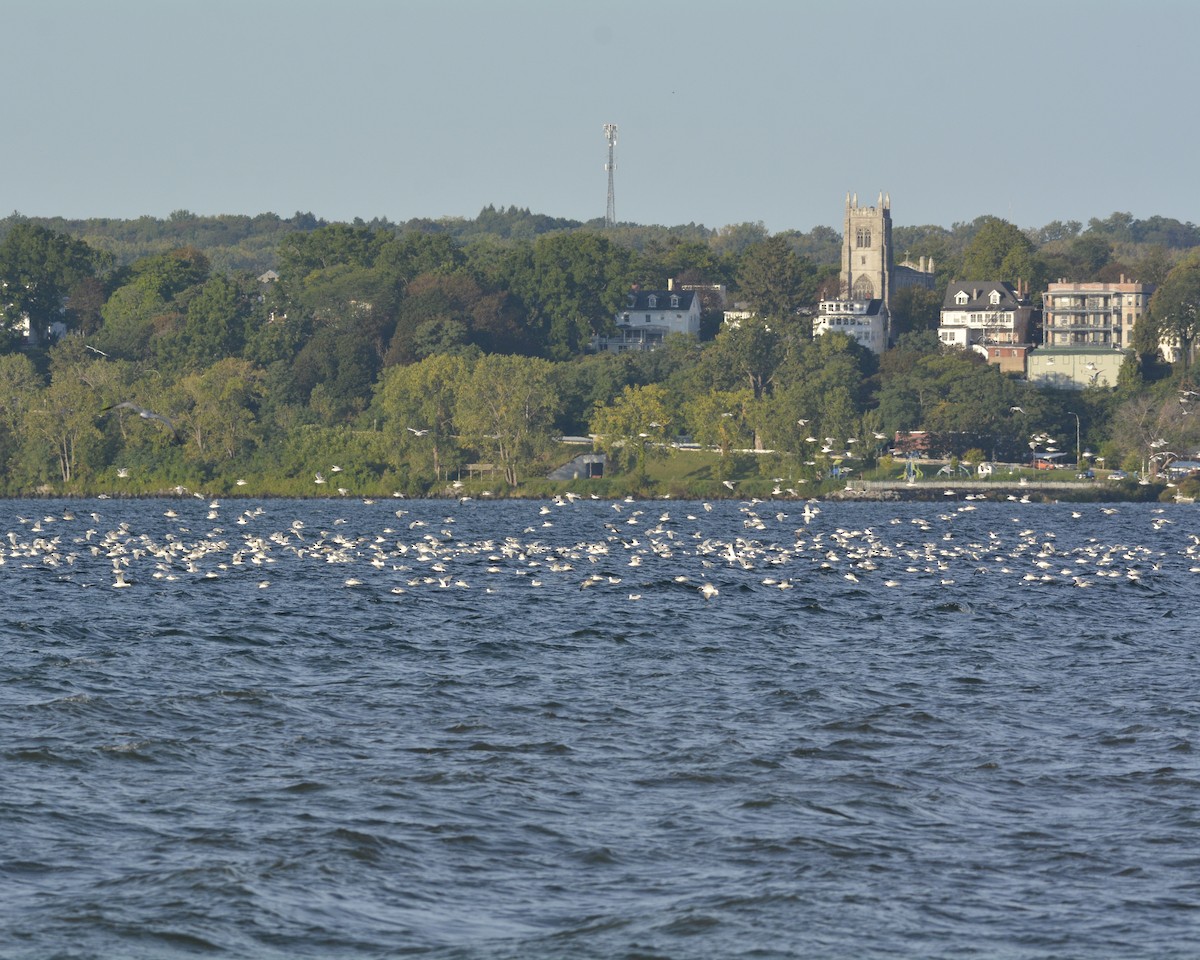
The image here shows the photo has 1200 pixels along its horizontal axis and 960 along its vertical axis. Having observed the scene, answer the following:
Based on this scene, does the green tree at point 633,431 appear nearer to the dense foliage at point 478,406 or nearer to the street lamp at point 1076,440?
the dense foliage at point 478,406

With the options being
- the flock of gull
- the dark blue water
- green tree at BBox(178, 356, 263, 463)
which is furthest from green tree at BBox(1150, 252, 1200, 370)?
the dark blue water

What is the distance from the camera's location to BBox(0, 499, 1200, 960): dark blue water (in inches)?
793

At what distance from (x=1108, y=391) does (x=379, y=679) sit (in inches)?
6028

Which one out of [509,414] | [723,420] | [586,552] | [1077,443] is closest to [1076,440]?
[1077,443]

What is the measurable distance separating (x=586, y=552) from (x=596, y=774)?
48521mm

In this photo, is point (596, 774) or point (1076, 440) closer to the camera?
point (596, 774)

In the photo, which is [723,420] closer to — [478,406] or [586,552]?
[478,406]

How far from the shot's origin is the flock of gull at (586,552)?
2435 inches

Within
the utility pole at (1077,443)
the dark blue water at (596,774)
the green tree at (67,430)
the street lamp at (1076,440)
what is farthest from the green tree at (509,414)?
the dark blue water at (596,774)

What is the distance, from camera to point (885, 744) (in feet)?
96.6

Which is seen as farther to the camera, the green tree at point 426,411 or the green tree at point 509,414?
the green tree at point 426,411

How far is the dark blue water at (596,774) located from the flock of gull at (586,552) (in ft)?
16.1

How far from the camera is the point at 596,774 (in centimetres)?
2694

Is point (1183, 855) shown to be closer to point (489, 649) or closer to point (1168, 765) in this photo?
point (1168, 765)
